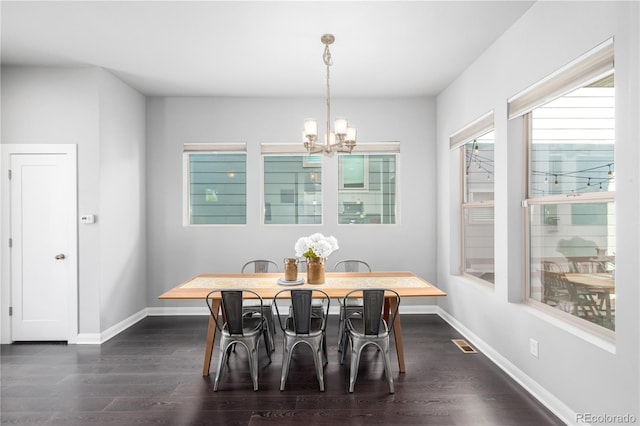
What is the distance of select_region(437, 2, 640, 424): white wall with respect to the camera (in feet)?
6.09

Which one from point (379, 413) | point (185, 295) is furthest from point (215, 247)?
point (379, 413)

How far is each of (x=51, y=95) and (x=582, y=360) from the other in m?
5.15

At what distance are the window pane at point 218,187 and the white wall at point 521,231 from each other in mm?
2751

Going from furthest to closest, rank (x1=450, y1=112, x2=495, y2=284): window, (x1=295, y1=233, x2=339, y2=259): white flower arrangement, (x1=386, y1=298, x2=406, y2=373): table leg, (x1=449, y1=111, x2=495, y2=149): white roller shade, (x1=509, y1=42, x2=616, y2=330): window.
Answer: (x1=450, y1=112, x2=495, y2=284): window < (x1=449, y1=111, x2=495, y2=149): white roller shade < (x1=295, y1=233, x2=339, y2=259): white flower arrangement < (x1=386, y1=298, x2=406, y2=373): table leg < (x1=509, y1=42, x2=616, y2=330): window

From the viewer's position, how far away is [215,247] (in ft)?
15.8

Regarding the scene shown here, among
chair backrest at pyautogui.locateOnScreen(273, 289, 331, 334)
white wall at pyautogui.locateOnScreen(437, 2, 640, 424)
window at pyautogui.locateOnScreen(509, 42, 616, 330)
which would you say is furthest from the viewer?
chair backrest at pyautogui.locateOnScreen(273, 289, 331, 334)

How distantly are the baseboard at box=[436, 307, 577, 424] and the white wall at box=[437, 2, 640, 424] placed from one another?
12mm

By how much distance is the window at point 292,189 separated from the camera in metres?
4.92

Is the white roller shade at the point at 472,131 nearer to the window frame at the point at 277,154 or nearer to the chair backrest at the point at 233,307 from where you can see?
the window frame at the point at 277,154

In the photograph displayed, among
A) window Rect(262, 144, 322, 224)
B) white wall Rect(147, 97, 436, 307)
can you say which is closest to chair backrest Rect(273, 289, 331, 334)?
white wall Rect(147, 97, 436, 307)

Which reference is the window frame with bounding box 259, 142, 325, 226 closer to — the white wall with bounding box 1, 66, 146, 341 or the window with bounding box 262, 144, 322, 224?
the window with bounding box 262, 144, 322, 224

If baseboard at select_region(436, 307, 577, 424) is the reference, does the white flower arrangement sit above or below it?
above

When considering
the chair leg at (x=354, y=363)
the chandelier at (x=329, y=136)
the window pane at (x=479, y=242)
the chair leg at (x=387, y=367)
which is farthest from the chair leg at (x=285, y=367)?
the window pane at (x=479, y=242)

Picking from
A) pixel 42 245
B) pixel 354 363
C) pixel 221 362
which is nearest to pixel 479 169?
pixel 354 363
